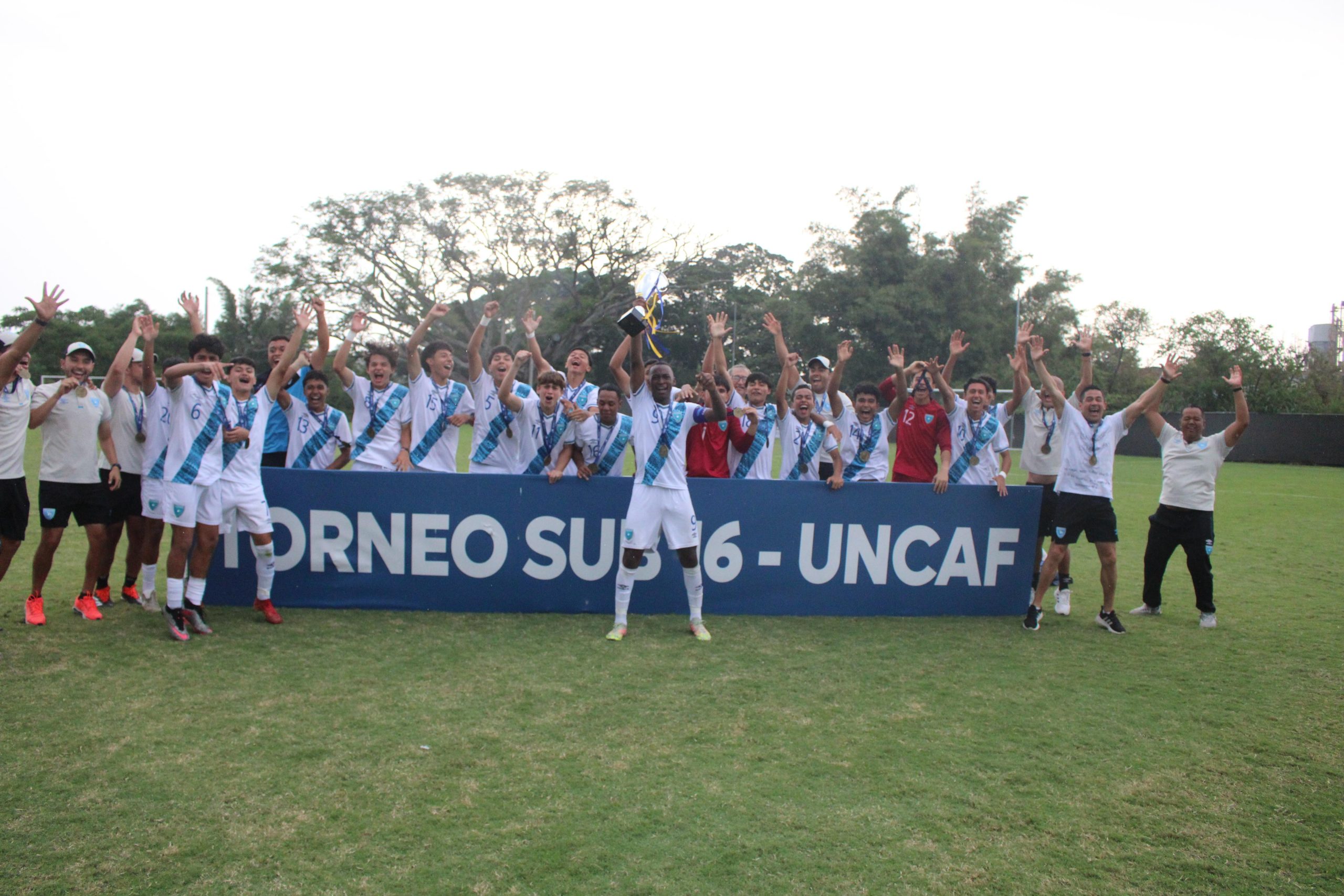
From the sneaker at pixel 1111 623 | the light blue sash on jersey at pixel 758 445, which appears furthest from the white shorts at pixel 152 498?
the sneaker at pixel 1111 623

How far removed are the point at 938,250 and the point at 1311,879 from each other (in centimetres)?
4157

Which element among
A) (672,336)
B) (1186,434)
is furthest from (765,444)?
(672,336)

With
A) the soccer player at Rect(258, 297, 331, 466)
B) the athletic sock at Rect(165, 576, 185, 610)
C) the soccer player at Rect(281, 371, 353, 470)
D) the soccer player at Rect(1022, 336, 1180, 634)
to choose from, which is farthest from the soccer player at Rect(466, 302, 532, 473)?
Result: the soccer player at Rect(1022, 336, 1180, 634)

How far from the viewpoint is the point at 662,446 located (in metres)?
6.41

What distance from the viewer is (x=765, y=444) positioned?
8.16 metres

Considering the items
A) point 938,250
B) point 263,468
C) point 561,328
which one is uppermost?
→ point 938,250

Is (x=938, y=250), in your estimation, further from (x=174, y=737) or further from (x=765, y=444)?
(x=174, y=737)

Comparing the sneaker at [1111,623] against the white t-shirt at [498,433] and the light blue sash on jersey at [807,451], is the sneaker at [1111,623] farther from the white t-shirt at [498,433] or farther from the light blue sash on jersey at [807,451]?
the white t-shirt at [498,433]

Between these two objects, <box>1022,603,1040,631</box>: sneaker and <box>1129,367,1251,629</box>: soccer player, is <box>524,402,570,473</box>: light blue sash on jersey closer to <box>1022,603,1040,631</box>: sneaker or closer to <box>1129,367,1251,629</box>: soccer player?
<box>1022,603,1040,631</box>: sneaker

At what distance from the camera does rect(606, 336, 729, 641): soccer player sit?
640cm

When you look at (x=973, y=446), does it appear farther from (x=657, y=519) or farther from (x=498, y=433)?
(x=498, y=433)

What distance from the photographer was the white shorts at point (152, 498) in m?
6.53

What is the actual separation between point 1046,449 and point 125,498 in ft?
25.2

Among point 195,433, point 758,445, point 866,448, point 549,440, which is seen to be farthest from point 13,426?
point 866,448
